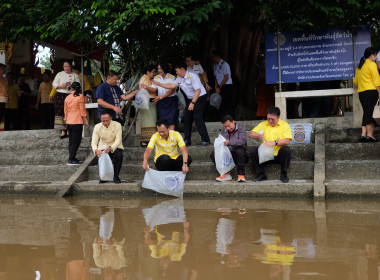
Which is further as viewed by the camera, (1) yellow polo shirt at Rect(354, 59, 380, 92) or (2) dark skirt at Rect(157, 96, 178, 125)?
(2) dark skirt at Rect(157, 96, 178, 125)

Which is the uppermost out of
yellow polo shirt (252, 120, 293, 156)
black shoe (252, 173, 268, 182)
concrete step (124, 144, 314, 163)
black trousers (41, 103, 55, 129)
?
black trousers (41, 103, 55, 129)

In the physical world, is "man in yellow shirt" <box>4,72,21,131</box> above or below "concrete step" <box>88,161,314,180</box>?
above

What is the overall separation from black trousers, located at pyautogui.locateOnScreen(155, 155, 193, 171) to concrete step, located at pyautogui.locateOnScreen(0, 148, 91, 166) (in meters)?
2.29

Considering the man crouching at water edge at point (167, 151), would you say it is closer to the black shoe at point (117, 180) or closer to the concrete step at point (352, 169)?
the black shoe at point (117, 180)

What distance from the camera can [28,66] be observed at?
16.1 m

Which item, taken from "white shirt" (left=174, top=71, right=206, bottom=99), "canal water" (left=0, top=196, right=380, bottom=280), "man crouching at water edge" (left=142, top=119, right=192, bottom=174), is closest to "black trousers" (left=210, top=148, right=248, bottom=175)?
"man crouching at water edge" (left=142, top=119, right=192, bottom=174)

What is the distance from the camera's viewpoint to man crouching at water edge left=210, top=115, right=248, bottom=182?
7789 millimetres


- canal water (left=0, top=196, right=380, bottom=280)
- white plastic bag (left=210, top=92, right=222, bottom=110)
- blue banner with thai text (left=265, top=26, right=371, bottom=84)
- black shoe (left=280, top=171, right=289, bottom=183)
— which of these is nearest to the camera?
canal water (left=0, top=196, right=380, bottom=280)

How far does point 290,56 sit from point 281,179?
10.6ft

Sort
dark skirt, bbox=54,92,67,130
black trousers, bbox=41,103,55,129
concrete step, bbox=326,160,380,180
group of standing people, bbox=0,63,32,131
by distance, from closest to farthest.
A: 1. concrete step, bbox=326,160,380,180
2. dark skirt, bbox=54,92,67,130
3. black trousers, bbox=41,103,55,129
4. group of standing people, bbox=0,63,32,131

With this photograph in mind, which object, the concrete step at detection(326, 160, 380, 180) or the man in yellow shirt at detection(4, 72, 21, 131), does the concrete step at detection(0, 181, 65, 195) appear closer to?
the concrete step at detection(326, 160, 380, 180)

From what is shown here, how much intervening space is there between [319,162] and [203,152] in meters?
2.07

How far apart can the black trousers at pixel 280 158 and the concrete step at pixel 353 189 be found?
0.75m

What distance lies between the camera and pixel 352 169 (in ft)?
25.1
